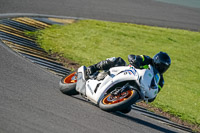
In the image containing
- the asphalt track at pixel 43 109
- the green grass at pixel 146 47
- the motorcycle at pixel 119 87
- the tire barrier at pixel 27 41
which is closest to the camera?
the asphalt track at pixel 43 109

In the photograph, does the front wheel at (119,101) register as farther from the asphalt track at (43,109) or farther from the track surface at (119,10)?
the track surface at (119,10)

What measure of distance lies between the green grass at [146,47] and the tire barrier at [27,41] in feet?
1.46

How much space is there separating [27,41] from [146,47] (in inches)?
188

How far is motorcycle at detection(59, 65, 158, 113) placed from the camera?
5.85m

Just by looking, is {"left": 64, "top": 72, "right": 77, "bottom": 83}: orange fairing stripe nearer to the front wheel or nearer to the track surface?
the front wheel

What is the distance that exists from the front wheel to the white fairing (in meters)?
0.15

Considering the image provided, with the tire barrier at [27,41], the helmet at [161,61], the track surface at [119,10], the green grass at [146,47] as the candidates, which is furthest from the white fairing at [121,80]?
the track surface at [119,10]

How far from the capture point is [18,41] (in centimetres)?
993

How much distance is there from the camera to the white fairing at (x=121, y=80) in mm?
5934

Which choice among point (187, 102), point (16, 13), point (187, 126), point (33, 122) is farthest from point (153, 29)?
point (33, 122)

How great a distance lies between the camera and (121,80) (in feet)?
20.1

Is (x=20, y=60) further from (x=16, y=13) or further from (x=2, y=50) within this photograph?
(x=16, y=13)

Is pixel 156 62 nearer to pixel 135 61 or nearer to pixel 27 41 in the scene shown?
pixel 135 61

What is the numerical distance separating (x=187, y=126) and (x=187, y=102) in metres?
1.54
